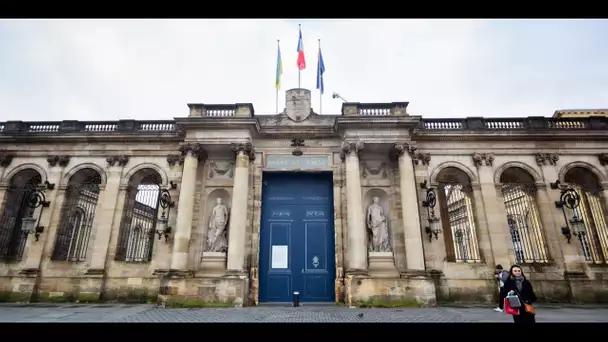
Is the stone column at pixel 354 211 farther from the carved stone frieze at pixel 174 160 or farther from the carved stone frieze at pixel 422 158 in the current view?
the carved stone frieze at pixel 174 160

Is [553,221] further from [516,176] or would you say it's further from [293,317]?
[293,317]

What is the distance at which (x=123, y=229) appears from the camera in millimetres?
13883

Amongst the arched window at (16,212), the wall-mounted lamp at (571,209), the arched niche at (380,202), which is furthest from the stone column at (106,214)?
the wall-mounted lamp at (571,209)

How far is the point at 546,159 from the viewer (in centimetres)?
1398

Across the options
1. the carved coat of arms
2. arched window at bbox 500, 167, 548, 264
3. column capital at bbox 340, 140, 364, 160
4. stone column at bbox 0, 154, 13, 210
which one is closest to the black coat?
column capital at bbox 340, 140, 364, 160

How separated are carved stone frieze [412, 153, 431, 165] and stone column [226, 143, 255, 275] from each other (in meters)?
6.91

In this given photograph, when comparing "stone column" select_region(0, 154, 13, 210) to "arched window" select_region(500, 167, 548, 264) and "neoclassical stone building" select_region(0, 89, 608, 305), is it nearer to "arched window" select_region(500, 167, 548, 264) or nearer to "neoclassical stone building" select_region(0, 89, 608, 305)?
"neoclassical stone building" select_region(0, 89, 608, 305)

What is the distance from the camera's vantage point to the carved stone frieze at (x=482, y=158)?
45.8ft

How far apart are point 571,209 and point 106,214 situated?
745 inches

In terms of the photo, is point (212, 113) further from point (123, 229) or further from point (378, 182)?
point (378, 182)

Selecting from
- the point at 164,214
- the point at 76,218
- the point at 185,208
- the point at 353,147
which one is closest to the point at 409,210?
the point at 353,147

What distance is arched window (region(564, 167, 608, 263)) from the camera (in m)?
13.5

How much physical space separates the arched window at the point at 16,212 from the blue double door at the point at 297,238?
9.90 meters

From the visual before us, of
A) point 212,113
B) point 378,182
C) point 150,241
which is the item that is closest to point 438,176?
point 378,182
